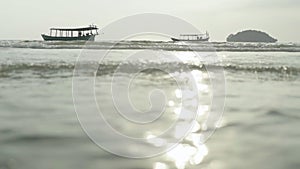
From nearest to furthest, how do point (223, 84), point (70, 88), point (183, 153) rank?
point (183, 153) < point (70, 88) < point (223, 84)

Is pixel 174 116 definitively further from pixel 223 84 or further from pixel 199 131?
pixel 223 84

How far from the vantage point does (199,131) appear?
589cm

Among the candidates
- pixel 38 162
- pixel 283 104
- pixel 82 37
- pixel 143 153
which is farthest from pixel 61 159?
pixel 82 37

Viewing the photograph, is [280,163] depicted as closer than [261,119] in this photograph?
Yes

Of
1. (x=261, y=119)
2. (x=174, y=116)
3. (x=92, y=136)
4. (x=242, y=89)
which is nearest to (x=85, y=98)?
(x=174, y=116)

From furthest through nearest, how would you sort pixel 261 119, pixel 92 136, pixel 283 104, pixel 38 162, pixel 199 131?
pixel 283 104, pixel 261 119, pixel 199 131, pixel 92 136, pixel 38 162

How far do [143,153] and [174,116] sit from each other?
237 centimetres

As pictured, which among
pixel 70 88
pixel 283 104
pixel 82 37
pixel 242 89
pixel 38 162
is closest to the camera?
pixel 38 162

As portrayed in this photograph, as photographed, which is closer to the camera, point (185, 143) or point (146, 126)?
point (185, 143)

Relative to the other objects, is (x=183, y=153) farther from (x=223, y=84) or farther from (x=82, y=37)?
(x=82, y=37)

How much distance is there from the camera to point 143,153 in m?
4.78

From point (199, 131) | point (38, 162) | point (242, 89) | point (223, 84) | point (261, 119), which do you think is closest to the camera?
point (38, 162)

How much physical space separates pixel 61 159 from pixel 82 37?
3014 inches

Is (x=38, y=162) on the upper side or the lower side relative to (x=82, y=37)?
lower
